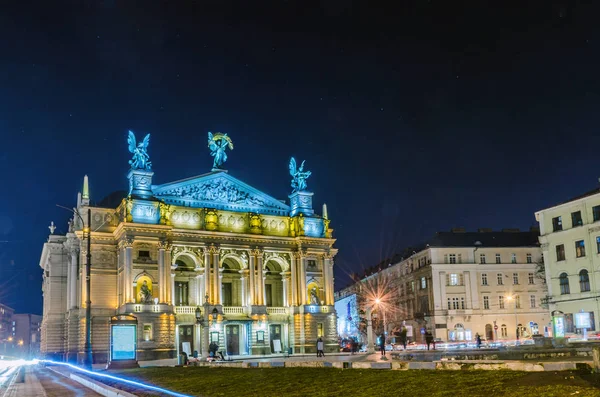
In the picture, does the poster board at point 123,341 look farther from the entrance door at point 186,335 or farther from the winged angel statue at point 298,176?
the winged angel statue at point 298,176

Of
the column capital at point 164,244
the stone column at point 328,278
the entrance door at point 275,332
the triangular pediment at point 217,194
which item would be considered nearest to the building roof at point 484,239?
the stone column at point 328,278

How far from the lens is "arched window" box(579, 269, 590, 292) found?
56281 mm

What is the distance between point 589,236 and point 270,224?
32.5 metres

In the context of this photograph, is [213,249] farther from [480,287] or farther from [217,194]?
[480,287]

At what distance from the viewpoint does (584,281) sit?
5678 cm

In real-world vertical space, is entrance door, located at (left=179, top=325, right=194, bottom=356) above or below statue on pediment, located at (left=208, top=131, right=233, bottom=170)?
below

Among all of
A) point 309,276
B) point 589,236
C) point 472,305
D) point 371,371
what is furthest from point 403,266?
point 371,371

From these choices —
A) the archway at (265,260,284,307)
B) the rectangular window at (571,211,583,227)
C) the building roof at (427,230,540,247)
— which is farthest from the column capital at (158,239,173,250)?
the rectangular window at (571,211,583,227)

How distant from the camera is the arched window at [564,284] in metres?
58.9

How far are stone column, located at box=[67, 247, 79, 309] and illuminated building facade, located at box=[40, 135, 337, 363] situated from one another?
10cm

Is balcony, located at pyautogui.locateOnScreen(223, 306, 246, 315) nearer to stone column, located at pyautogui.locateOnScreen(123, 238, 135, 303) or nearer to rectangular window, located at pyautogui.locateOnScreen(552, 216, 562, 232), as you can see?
stone column, located at pyautogui.locateOnScreen(123, 238, 135, 303)

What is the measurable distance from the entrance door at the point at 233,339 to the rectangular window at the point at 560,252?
32.4 m

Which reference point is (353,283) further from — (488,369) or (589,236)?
(488,369)

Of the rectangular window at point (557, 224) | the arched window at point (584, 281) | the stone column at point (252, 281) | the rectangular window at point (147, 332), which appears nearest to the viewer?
the arched window at point (584, 281)
